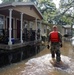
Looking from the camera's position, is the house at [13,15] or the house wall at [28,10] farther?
the house wall at [28,10]

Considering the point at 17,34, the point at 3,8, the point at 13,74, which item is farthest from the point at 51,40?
the point at 17,34

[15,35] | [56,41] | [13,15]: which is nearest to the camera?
[56,41]

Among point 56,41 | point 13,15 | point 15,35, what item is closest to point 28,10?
point 13,15

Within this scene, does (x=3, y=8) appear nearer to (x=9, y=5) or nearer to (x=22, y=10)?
(x=9, y=5)

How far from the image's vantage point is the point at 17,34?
2094 cm

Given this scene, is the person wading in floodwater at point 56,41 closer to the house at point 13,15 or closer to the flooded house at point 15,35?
the flooded house at point 15,35

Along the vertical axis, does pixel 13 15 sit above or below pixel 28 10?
below

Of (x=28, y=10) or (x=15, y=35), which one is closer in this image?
(x=28, y=10)

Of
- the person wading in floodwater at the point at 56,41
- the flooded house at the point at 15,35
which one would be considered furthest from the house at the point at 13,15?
the person wading in floodwater at the point at 56,41

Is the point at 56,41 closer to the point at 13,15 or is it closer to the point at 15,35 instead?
the point at 13,15

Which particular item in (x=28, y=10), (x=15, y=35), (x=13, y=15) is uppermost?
(x=28, y=10)

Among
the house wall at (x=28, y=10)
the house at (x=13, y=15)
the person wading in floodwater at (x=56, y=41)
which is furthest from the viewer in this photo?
the house wall at (x=28, y=10)

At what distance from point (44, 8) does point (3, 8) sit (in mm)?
35872

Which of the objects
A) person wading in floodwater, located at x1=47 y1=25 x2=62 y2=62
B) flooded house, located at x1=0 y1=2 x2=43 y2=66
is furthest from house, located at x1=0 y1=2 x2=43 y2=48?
person wading in floodwater, located at x1=47 y1=25 x2=62 y2=62
